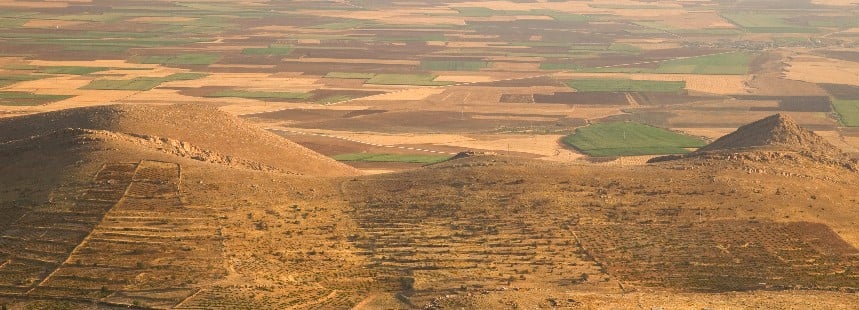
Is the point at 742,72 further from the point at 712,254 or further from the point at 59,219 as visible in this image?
the point at 59,219

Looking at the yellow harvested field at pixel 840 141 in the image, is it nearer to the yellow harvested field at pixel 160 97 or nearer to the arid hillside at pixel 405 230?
the arid hillside at pixel 405 230

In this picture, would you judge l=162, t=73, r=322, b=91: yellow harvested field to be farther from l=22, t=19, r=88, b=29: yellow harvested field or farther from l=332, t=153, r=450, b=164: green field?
l=22, t=19, r=88, b=29: yellow harvested field

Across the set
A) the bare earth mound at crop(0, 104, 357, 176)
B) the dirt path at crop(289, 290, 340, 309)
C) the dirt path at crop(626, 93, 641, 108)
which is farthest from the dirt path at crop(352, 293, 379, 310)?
the dirt path at crop(626, 93, 641, 108)

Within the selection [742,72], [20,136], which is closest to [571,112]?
[742,72]

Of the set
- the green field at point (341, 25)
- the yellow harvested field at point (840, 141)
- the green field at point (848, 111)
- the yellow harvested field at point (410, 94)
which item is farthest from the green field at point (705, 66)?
the green field at point (341, 25)

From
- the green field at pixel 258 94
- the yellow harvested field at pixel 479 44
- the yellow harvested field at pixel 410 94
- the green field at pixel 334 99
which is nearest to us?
the green field at pixel 334 99

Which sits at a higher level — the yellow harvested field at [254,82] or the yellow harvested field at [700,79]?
the yellow harvested field at [254,82]
